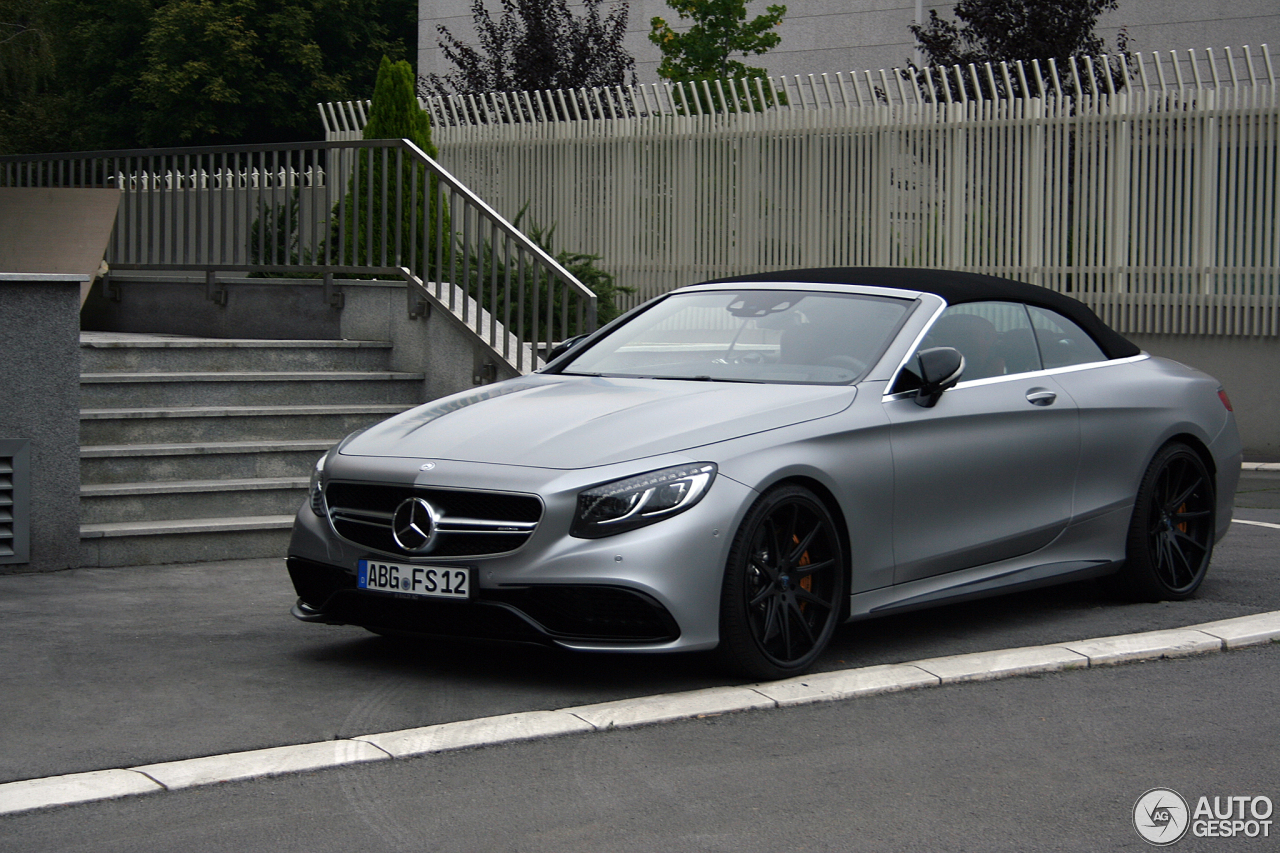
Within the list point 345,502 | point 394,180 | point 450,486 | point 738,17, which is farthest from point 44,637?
point 738,17

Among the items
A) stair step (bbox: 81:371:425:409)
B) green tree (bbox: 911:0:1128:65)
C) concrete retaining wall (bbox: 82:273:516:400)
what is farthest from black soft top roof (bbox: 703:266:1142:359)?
green tree (bbox: 911:0:1128:65)

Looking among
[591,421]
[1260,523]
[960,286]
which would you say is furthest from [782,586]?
[1260,523]

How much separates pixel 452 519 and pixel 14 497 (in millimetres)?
3359

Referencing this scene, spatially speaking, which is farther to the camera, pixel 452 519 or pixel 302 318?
pixel 302 318

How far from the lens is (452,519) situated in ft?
18.0

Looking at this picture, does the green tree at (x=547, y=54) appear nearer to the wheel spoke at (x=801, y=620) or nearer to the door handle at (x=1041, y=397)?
the door handle at (x=1041, y=397)

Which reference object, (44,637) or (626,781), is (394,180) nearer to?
(44,637)

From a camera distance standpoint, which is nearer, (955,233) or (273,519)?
(273,519)

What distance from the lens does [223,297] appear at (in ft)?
39.9

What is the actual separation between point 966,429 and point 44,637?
3.74m

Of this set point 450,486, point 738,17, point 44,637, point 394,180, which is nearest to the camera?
point 450,486

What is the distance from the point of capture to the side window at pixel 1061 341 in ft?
23.7

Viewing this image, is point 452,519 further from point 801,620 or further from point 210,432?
point 210,432

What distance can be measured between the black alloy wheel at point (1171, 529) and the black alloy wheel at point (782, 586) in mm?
2068
